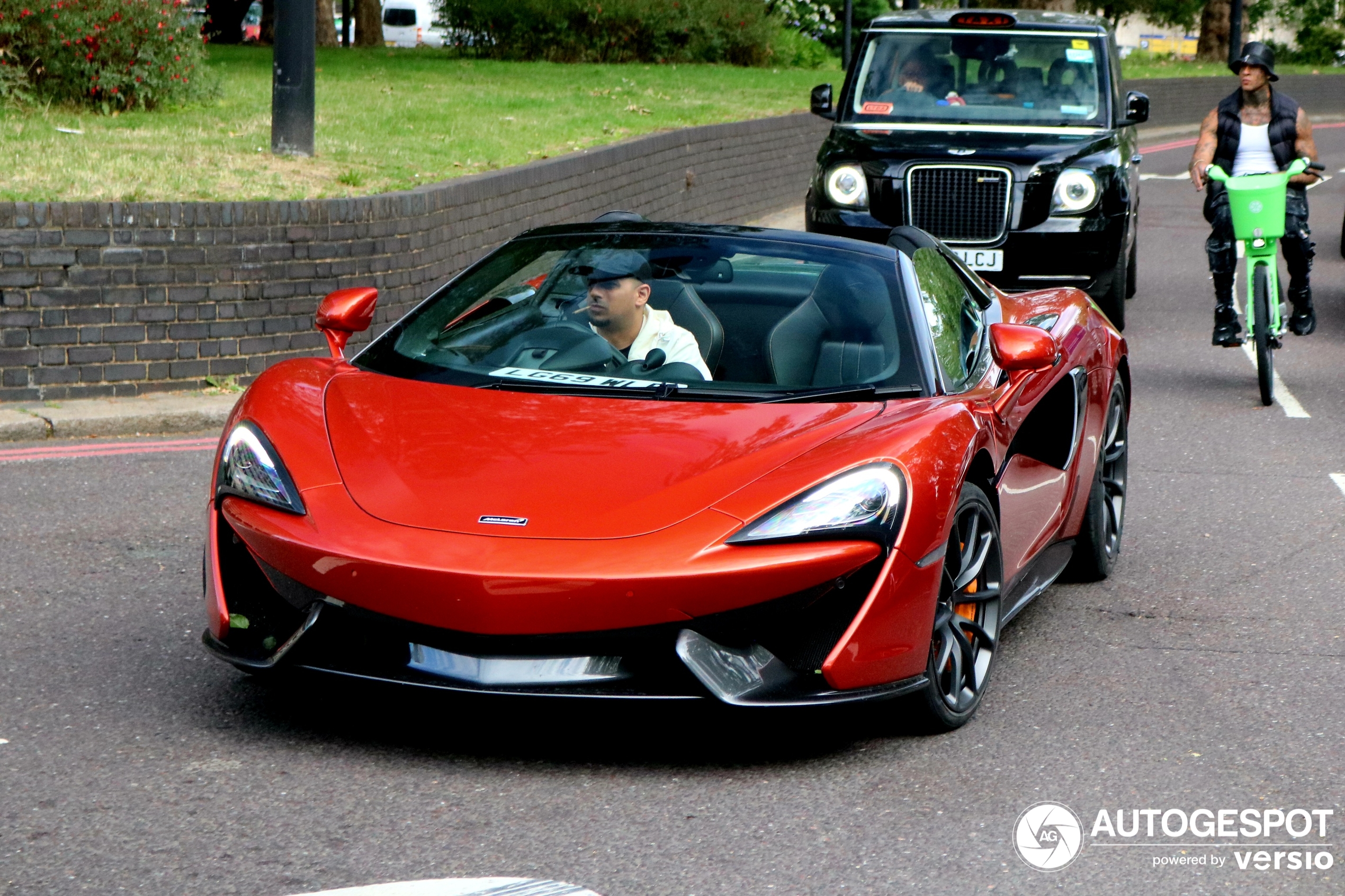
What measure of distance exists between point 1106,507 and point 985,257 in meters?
5.64

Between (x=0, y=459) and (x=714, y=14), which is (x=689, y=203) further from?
(x=714, y=14)

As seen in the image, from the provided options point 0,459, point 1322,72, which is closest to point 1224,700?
point 0,459

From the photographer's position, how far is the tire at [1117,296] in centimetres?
1238

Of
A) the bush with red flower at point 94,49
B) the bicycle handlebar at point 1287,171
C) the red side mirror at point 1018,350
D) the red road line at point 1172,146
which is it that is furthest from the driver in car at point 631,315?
the red road line at point 1172,146

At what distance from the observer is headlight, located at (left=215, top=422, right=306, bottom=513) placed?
4527 mm

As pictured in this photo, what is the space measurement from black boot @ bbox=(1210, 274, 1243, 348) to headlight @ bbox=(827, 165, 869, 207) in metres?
2.44

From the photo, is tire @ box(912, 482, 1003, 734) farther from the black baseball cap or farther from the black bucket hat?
the black bucket hat

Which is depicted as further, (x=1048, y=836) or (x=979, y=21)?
(x=979, y=21)

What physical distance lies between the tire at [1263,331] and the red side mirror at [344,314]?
20.4 ft

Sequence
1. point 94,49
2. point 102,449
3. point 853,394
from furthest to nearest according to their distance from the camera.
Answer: point 94,49
point 102,449
point 853,394

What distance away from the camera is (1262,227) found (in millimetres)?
10555

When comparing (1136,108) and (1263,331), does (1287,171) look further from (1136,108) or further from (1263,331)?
(1136,108)

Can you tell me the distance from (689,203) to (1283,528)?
11005 mm

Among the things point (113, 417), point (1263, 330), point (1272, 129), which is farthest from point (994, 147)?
point (113, 417)
